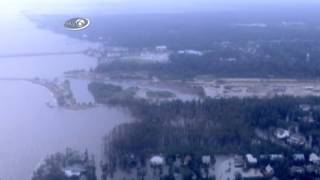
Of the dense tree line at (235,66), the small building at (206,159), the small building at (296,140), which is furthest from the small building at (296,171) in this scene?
the dense tree line at (235,66)

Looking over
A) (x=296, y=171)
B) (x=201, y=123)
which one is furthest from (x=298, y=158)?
(x=201, y=123)

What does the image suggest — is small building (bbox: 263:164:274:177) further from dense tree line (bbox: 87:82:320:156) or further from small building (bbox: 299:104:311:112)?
small building (bbox: 299:104:311:112)

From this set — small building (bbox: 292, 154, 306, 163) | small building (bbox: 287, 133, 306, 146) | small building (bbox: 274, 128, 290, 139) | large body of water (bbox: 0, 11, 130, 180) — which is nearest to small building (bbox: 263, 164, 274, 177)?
small building (bbox: 292, 154, 306, 163)

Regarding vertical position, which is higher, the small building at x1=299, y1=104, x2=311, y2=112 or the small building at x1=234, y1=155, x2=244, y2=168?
the small building at x1=234, y1=155, x2=244, y2=168

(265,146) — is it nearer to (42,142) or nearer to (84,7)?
(42,142)

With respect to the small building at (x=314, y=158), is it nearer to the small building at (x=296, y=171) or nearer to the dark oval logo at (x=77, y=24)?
the small building at (x=296, y=171)

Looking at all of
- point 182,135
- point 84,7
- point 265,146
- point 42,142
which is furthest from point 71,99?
point 84,7
